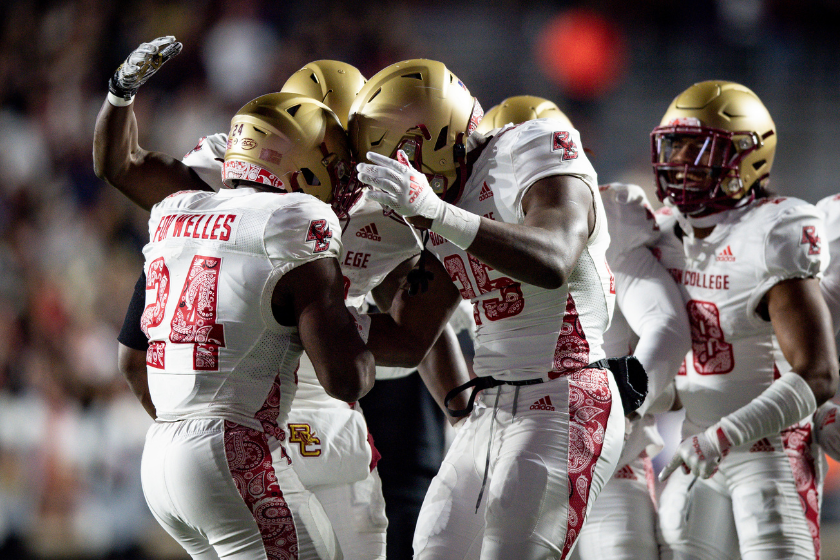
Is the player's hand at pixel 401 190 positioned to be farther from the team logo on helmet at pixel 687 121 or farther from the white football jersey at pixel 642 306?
the team logo on helmet at pixel 687 121

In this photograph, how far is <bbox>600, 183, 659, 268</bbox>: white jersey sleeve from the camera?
3.36 m

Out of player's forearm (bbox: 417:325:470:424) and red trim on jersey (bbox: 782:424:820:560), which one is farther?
player's forearm (bbox: 417:325:470:424)

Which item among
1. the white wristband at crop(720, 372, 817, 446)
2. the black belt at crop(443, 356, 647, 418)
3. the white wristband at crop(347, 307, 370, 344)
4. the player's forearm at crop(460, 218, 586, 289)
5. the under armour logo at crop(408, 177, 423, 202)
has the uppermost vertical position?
the under armour logo at crop(408, 177, 423, 202)

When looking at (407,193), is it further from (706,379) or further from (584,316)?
(706,379)

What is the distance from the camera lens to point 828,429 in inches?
124

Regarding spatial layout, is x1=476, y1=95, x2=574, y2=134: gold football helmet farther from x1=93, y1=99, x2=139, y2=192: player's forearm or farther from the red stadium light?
the red stadium light

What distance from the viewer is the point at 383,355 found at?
270 cm

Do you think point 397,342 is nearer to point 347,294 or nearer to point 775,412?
point 347,294

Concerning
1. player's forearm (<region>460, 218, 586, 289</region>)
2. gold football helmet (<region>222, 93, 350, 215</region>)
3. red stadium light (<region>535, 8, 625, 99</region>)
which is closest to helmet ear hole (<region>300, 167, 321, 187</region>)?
gold football helmet (<region>222, 93, 350, 215</region>)

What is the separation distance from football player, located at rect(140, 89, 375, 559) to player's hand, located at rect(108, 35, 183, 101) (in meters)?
0.77

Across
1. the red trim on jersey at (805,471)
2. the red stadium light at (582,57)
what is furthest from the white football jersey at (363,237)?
the red stadium light at (582,57)

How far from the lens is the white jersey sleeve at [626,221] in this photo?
3.36 m

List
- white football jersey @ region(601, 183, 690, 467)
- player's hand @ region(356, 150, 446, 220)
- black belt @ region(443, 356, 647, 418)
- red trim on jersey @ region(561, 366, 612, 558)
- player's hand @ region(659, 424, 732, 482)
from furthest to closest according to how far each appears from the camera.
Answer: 1. white football jersey @ region(601, 183, 690, 467)
2. player's hand @ region(659, 424, 732, 482)
3. black belt @ region(443, 356, 647, 418)
4. red trim on jersey @ region(561, 366, 612, 558)
5. player's hand @ region(356, 150, 446, 220)

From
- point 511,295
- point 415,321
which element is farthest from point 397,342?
point 511,295
